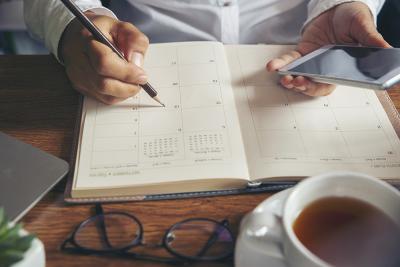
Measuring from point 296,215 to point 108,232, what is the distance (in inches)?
8.0

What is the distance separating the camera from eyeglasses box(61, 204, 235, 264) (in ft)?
1.52

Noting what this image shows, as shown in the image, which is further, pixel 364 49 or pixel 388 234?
pixel 364 49

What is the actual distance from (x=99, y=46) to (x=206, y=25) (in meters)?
0.32

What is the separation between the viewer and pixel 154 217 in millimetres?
501

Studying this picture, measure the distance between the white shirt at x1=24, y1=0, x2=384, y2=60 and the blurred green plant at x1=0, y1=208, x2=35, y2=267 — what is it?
0.50 metres

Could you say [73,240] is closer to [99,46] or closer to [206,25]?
[99,46]

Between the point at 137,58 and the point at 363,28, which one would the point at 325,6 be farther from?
the point at 137,58

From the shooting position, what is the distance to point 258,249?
396 millimetres

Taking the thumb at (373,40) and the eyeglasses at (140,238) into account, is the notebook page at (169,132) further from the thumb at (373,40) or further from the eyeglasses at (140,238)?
the thumb at (373,40)

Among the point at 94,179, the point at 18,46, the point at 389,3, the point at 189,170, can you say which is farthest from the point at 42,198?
the point at 18,46

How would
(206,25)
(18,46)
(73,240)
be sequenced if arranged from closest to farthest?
(73,240) < (206,25) < (18,46)

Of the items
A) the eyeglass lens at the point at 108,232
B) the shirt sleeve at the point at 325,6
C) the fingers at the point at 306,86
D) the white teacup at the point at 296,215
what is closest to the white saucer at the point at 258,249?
the white teacup at the point at 296,215

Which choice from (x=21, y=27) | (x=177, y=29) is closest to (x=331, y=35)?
(x=177, y=29)

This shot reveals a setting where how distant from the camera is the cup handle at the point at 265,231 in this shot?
1.22 ft
